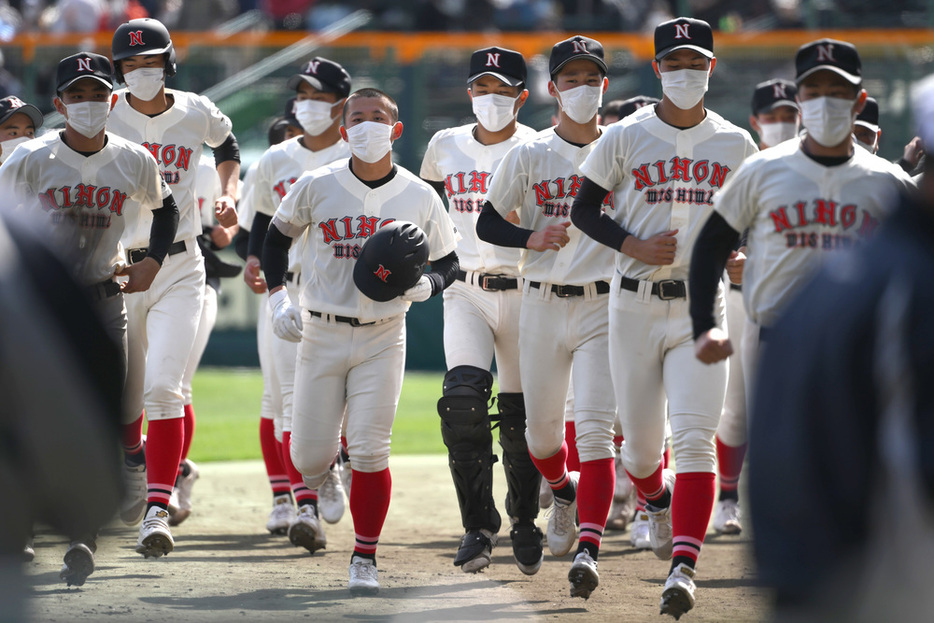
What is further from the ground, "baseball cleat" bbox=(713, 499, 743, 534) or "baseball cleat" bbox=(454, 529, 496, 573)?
"baseball cleat" bbox=(454, 529, 496, 573)

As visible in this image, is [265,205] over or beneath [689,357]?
over

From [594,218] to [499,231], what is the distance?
2.06 feet

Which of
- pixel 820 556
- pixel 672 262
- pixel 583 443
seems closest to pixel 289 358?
pixel 583 443

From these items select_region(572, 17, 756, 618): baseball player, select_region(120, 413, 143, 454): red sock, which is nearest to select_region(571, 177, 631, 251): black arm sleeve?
select_region(572, 17, 756, 618): baseball player

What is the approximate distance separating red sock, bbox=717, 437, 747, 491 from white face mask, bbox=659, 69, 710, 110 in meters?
2.90

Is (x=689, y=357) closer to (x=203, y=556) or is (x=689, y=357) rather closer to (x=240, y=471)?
(x=203, y=556)

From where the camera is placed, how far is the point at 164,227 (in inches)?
253

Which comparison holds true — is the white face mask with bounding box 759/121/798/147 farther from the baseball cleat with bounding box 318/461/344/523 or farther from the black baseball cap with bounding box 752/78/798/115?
the baseball cleat with bounding box 318/461/344/523

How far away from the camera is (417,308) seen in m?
15.5

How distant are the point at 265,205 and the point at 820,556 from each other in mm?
5727

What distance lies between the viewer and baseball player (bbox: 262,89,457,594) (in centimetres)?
598

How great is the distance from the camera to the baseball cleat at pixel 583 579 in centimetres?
557

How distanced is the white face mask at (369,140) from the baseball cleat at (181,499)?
8.54 feet

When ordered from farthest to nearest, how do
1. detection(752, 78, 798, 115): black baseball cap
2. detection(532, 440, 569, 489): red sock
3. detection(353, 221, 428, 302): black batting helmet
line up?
detection(752, 78, 798, 115): black baseball cap, detection(532, 440, 569, 489): red sock, detection(353, 221, 428, 302): black batting helmet
